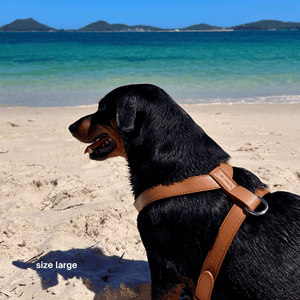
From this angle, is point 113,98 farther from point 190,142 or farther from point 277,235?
point 277,235

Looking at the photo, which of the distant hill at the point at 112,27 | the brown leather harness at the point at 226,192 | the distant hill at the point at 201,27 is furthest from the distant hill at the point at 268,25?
the brown leather harness at the point at 226,192

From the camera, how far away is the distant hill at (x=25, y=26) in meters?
150

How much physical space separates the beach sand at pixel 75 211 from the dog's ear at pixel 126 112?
4.20 ft

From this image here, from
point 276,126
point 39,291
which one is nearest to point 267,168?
point 276,126

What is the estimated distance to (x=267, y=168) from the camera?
4.27m

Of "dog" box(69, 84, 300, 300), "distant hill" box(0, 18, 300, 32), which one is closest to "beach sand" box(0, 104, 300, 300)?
"dog" box(69, 84, 300, 300)

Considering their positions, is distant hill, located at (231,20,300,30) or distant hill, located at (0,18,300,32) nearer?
distant hill, located at (231,20,300,30)

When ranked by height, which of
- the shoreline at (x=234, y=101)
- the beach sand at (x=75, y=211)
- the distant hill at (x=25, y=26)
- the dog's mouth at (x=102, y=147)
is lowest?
the beach sand at (x=75, y=211)

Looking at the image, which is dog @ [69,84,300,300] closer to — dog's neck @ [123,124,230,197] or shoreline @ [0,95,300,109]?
dog's neck @ [123,124,230,197]

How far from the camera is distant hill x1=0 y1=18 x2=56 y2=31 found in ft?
492

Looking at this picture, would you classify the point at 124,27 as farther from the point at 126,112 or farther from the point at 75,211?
the point at 126,112

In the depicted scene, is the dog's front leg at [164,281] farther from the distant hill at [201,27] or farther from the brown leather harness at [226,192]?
the distant hill at [201,27]

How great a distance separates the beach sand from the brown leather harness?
91 centimetres

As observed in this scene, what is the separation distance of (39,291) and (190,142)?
1.65 m
